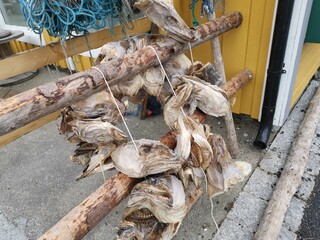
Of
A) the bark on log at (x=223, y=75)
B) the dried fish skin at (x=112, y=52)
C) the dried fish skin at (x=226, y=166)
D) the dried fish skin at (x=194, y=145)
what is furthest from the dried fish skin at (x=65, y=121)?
the bark on log at (x=223, y=75)

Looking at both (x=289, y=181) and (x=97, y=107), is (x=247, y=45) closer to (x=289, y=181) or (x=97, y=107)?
(x=289, y=181)

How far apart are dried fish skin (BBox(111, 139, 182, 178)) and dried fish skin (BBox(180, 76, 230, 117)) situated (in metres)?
0.43

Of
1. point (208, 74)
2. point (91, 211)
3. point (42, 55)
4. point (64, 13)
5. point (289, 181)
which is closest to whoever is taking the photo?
point (91, 211)

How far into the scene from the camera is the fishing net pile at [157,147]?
4.09ft

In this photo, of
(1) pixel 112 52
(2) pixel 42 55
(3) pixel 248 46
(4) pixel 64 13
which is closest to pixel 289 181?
(3) pixel 248 46

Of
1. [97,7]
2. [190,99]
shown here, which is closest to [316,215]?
[190,99]

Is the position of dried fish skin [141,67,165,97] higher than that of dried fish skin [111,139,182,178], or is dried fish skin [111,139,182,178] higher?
dried fish skin [141,67,165,97]

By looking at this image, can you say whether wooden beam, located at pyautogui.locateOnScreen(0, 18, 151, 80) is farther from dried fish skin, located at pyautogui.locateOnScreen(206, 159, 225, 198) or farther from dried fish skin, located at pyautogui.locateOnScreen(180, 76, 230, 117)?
dried fish skin, located at pyautogui.locateOnScreen(206, 159, 225, 198)

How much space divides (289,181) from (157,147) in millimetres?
1237

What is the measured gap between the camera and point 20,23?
14.7 feet

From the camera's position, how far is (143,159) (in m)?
1.23

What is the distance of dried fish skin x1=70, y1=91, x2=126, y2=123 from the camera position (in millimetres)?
1294

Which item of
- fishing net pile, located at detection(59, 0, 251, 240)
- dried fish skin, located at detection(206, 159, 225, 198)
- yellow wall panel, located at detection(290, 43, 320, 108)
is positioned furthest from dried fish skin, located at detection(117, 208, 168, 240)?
yellow wall panel, located at detection(290, 43, 320, 108)

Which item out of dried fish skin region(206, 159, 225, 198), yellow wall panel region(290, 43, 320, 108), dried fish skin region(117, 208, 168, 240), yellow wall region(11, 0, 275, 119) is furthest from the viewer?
yellow wall panel region(290, 43, 320, 108)
